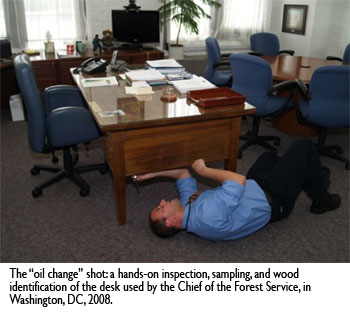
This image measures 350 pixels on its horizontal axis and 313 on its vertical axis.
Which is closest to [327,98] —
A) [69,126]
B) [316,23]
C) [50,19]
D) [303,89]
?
[303,89]

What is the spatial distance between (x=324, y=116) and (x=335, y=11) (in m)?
2.97

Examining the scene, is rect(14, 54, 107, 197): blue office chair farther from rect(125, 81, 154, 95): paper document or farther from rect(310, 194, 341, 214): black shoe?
rect(310, 194, 341, 214): black shoe

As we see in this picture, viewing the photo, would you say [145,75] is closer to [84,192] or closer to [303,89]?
[84,192]

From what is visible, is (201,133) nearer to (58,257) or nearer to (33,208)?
(58,257)

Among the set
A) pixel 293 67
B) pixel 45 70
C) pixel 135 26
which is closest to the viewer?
pixel 293 67

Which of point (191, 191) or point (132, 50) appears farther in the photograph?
point (132, 50)

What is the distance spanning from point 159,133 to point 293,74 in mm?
1936

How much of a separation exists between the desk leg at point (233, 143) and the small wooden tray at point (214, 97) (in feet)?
0.41

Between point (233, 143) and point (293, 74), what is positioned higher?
point (293, 74)

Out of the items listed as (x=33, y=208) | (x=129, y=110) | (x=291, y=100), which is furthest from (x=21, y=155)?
(x=291, y=100)

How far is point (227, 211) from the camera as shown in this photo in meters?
1.95

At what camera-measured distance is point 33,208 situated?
2623 mm

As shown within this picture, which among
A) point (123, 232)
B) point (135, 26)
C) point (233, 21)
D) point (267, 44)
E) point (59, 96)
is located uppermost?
point (233, 21)

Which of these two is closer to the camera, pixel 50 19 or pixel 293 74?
pixel 293 74
